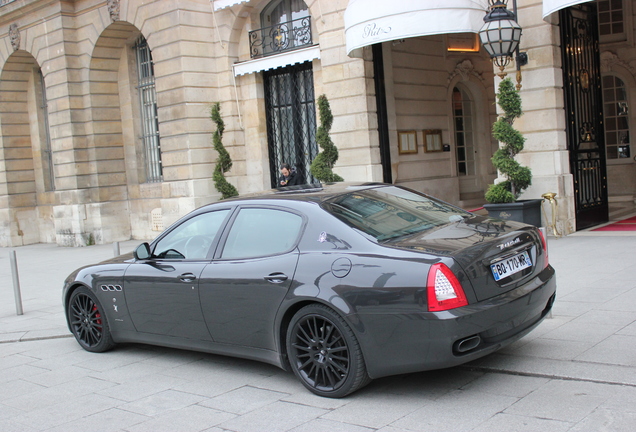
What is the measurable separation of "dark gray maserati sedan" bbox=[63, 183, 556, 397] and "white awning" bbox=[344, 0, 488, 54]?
6301 millimetres

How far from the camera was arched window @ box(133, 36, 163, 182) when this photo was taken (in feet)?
60.5

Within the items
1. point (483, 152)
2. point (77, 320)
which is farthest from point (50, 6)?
point (77, 320)

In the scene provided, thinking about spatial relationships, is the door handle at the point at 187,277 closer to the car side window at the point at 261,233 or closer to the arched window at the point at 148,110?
the car side window at the point at 261,233

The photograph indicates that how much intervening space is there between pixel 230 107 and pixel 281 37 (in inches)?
81.8

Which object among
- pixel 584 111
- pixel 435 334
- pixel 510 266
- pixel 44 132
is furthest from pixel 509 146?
pixel 44 132

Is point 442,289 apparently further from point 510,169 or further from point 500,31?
point 500,31

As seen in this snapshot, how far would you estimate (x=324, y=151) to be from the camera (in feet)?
43.7

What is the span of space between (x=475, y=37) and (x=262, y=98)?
586 centimetres

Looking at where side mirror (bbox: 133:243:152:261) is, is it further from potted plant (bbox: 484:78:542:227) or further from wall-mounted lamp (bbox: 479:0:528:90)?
wall-mounted lamp (bbox: 479:0:528:90)

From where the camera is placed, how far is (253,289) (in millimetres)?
5168

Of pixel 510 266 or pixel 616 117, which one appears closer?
pixel 510 266

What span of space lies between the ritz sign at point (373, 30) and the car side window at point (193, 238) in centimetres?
684

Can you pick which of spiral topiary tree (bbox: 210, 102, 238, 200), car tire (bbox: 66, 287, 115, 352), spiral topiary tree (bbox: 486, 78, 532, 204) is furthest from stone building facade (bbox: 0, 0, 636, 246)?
car tire (bbox: 66, 287, 115, 352)

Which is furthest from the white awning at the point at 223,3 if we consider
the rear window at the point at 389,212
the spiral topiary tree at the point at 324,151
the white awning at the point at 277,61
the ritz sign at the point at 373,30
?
the rear window at the point at 389,212
